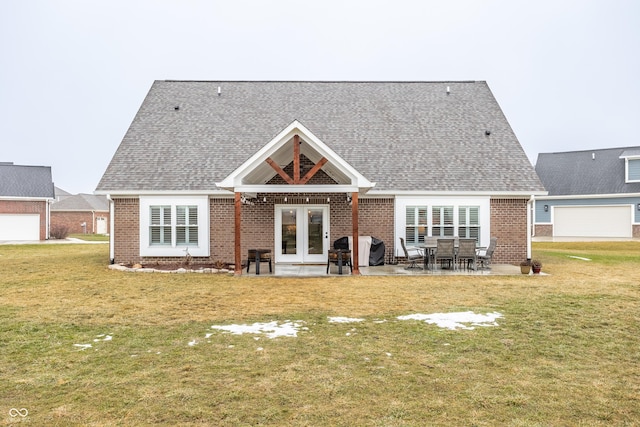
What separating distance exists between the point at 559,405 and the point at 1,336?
7.60 metres

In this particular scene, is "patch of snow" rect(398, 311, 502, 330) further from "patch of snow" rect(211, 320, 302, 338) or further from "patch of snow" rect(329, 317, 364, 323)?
"patch of snow" rect(211, 320, 302, 338)

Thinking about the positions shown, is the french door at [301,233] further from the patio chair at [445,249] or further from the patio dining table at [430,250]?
the patio chair at [445,249]

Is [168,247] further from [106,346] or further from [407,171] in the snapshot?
[106,346]

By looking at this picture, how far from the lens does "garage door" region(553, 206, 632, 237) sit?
33.6 metres

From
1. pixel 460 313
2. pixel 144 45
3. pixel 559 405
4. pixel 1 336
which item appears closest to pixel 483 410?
pixel 559 405

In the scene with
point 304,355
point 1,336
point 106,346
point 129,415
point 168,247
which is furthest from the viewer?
point 168,247

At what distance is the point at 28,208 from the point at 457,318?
3891cm

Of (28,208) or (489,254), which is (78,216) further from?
(489,254)

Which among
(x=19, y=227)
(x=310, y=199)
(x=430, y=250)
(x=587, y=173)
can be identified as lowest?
(x=430, y=250)

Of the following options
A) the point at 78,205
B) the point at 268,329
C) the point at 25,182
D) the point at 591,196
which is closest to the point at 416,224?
the point at 268,329

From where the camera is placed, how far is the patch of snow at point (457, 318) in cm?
746

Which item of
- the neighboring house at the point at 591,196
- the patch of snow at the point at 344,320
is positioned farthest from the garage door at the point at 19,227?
the neighboring house at the point at 591,196

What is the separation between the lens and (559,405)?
430 cm

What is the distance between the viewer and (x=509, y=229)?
55.3ft
